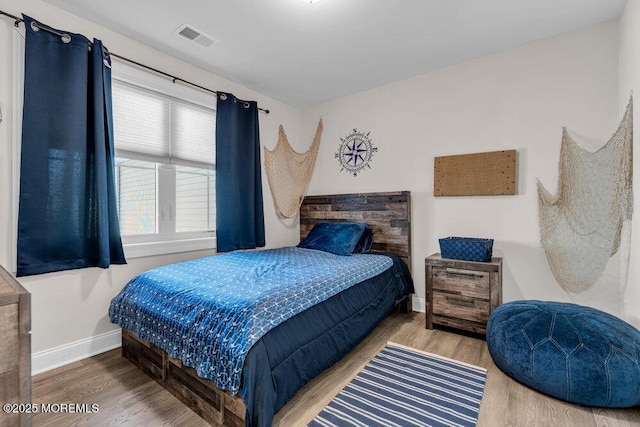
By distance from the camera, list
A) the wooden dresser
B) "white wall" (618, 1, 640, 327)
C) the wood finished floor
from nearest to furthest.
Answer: the wooden dresser → the wood finished floor → "white wall" (618, 1, 640, 327)

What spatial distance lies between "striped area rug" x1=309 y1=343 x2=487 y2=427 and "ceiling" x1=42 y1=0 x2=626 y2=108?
247 cm

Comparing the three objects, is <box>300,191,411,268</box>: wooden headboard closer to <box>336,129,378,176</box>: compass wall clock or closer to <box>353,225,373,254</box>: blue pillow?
<box>353,225,373,254</box>: blue pillow

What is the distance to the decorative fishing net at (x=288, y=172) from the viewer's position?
3.60 m

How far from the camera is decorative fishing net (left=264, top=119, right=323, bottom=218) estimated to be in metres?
3.60

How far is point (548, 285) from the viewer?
2396 mm

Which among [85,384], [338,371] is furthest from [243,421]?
[85,384]

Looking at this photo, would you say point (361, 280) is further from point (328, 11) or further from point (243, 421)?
point (328, 11)

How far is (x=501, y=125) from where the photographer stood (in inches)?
103

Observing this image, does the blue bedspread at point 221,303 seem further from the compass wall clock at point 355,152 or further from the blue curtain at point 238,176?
the compass wall clock at point 355,152

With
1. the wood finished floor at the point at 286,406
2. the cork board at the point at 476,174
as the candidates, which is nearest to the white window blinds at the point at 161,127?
the wood finished floor at the point at 286,406

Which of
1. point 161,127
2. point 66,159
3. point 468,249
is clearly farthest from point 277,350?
point 161,127

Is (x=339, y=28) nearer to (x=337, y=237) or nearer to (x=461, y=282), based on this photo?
(x=337, y=237)

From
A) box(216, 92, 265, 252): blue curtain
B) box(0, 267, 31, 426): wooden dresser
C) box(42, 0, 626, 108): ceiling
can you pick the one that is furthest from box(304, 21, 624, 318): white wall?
box(0, 267, 31, 426): wooden dresser

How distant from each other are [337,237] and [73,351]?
2302mm
